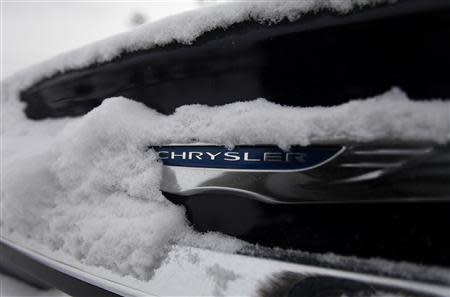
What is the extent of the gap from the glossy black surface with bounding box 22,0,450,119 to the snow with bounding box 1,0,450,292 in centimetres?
3

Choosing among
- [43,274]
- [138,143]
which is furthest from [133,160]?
[43,274]

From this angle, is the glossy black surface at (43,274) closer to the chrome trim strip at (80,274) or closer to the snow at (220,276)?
the chrome trim strip at (80,274)

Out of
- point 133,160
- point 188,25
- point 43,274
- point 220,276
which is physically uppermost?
point 188,25

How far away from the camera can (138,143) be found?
4.07 feet

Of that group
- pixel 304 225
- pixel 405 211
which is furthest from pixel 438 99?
pixel 304 225

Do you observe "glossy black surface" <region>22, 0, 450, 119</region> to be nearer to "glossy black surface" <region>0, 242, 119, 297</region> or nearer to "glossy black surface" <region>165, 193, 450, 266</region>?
"glossy black surface" <region>165, 193, 450, 266</region>

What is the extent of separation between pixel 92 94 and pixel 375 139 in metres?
1.07

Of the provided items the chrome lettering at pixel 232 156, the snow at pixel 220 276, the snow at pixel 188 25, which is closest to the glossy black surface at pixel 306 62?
the snow at pixel 188 25

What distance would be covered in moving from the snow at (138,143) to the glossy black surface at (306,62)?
0.09 feet

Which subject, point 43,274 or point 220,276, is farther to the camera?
point 43,274

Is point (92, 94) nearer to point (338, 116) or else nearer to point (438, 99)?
point (338, 116)

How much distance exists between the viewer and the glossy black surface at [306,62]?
79 centimetres

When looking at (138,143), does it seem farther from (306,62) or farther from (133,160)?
(306,62)

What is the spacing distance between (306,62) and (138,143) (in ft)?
2.01
